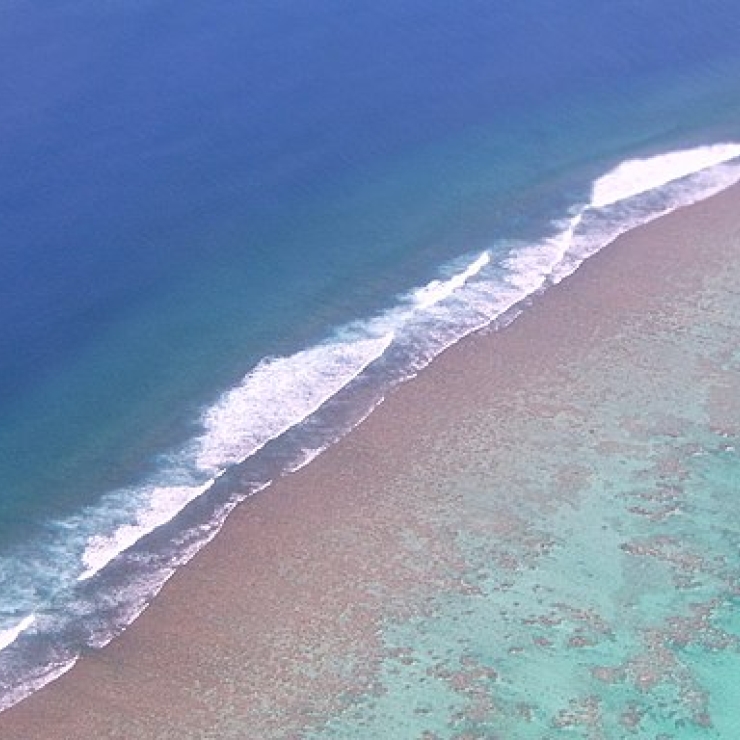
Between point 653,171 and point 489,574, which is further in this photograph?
point 653,171

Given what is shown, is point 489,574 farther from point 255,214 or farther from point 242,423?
point 255,214

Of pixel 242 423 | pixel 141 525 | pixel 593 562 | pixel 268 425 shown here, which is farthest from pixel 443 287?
pixel 141 525

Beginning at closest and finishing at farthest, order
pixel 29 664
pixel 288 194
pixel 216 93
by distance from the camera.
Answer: pixel 29 664 < pixel 288 194 < pixel 216 93

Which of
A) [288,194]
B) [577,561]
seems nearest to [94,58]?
[288,194]

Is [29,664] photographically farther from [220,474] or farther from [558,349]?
[558,349]

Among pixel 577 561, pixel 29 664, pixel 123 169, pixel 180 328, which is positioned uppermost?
pixel 123 169

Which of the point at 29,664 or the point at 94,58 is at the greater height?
the point at 94,58

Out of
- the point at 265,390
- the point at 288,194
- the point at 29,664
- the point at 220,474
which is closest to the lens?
the point at 29,664
